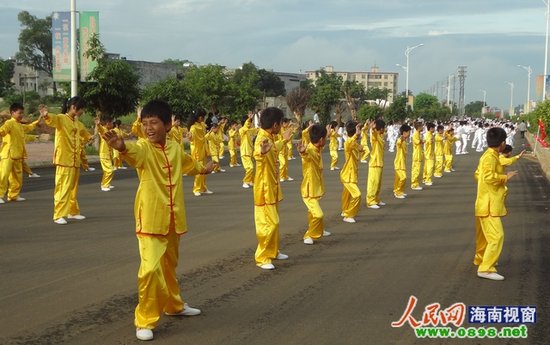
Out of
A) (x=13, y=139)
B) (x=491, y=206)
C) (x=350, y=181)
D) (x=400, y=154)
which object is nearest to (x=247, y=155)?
(x=400, y=154)

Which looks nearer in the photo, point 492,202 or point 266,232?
point 492,202

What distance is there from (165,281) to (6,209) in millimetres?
7980

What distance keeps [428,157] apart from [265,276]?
12608 mm

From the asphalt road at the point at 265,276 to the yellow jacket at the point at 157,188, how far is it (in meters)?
0.93

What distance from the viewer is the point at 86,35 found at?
24031mm

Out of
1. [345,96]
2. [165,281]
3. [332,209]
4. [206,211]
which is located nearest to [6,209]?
[206,211]

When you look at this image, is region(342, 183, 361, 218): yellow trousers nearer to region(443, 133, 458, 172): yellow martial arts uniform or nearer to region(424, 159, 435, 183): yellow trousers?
region(424, 159, 435, 183): yellow trousers

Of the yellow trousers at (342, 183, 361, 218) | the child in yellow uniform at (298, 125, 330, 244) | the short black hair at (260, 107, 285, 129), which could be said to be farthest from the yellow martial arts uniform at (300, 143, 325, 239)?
the yellow trousers at (342, 183, 361, 218)

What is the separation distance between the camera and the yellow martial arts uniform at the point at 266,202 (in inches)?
302

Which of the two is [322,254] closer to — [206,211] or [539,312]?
[539,312]

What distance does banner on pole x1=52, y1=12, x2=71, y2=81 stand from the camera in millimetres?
23109

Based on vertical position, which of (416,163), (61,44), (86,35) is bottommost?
(416,163)

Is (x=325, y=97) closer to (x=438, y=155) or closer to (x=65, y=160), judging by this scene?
(x=438, y=155)

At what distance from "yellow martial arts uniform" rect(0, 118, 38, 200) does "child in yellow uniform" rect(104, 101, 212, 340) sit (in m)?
8.97
